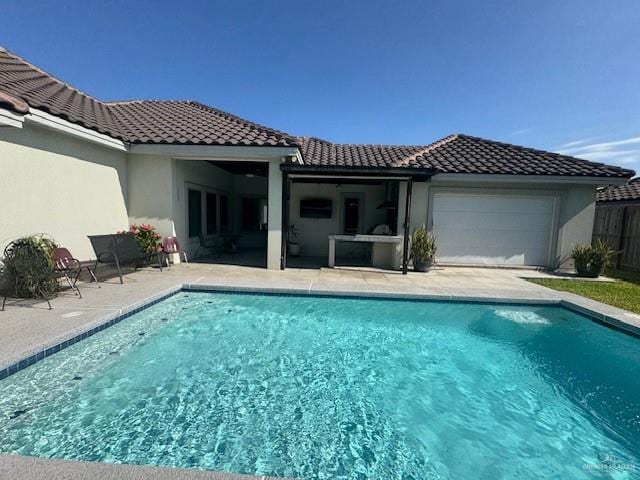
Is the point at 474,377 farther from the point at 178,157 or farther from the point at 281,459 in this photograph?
the point at 178,157

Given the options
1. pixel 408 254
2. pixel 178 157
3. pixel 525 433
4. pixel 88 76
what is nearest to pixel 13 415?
pixel 525 433

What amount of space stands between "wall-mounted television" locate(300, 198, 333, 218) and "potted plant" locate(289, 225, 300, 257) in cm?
82

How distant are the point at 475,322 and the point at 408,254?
456 cm

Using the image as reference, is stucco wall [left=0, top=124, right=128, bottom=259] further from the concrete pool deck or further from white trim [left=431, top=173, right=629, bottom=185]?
white trim [left=431, top=173, right=629, bottom=185]

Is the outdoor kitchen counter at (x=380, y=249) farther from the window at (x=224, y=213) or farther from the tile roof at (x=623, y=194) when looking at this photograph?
the tile roof at (x=623, y=194)

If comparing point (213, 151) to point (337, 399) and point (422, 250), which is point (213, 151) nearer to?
point (422, 250)

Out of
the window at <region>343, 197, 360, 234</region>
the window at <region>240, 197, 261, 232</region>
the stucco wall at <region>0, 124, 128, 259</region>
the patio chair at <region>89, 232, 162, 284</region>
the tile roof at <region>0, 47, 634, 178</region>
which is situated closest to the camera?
the stucco wall at <region>0, 124, 128, 259</region>

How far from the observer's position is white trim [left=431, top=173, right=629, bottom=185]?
1070 cm

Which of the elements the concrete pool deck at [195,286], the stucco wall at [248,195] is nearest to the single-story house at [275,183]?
the stucco wall at [248,195]

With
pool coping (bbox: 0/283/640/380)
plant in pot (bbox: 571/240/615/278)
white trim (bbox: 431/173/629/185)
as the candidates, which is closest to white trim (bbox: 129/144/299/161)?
pool coping (bbox: 0/283/640/380)

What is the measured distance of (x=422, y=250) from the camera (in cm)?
1041

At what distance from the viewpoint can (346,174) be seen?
385 inches

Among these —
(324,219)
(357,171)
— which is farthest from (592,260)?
(324,219)

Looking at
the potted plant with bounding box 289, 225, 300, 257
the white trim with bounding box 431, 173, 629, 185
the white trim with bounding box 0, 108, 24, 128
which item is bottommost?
A: the potted plant with bounding box 289, 225, 300, 257
